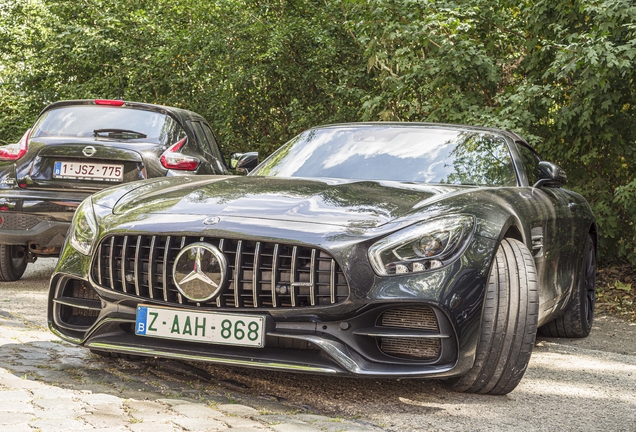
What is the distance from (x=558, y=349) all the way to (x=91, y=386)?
10.7 feet

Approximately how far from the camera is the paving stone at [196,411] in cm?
336

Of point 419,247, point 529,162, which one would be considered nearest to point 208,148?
point 529,162

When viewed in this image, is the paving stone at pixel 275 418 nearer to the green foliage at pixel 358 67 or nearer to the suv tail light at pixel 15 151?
the suv tail light at pixel 15 151

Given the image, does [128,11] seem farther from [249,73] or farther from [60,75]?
[249,73]

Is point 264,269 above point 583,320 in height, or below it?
above

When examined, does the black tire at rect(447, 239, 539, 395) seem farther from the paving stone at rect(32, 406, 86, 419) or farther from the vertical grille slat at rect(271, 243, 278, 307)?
the paving stone at rect(32, 406, 86, 419)

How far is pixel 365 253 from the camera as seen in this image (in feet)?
11.7

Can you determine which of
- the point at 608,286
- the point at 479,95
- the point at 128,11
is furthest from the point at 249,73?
the point at 608,286

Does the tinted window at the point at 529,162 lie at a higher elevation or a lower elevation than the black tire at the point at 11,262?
higher

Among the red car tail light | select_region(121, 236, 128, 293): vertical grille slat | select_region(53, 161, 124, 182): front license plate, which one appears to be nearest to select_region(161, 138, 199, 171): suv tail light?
select_region(53, 161, 124, 182): front license plate

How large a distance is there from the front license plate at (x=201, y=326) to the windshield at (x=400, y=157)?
1523 millimetres

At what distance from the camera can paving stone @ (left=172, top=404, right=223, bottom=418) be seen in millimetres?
3357

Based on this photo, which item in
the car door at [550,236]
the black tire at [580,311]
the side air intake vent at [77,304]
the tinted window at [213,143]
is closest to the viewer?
the side air intake vent at [77,304]

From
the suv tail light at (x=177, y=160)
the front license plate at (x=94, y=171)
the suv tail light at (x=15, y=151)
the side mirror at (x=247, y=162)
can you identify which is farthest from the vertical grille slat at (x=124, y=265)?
the suv tail light at (x=15, y=151)
